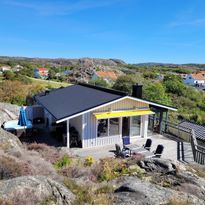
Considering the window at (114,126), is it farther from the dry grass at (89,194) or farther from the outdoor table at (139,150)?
the dry grass at (89,194)

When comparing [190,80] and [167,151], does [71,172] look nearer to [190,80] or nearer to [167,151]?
[167,151]

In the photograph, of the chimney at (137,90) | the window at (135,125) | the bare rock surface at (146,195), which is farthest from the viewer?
the chimney at (137,90)

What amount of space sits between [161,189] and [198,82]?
124298 millimetres

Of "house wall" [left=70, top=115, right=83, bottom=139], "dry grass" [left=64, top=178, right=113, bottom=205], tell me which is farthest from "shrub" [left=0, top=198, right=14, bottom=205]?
"house wall" [left=70, top=115, right=83, bottom=139]

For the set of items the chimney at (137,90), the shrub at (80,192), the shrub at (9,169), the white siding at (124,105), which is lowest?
the shrub at (80,192)

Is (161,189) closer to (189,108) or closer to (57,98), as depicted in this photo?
(57,98)

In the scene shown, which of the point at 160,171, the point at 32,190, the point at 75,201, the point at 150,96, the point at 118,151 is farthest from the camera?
the point at 150,96

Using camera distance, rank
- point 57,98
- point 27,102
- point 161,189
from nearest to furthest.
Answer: point 161,189 → point 57,98 → point 27,102

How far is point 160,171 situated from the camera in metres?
10.9

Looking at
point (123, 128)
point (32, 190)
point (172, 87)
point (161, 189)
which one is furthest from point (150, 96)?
point (32, 190)

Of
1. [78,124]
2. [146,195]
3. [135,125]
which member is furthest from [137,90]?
[146,195]

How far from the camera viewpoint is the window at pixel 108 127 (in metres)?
17.3

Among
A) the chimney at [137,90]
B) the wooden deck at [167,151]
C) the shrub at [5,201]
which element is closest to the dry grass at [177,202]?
the shrub at [5,201]

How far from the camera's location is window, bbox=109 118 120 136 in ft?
58.0
